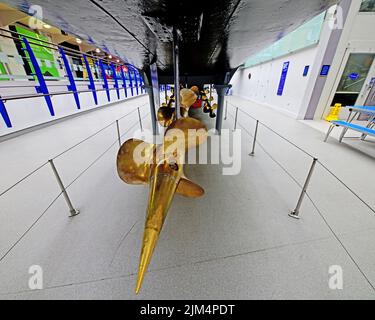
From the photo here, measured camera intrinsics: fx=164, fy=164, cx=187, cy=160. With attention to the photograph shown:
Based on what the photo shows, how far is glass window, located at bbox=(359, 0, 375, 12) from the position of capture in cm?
386

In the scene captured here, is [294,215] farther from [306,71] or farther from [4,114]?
[306,71]

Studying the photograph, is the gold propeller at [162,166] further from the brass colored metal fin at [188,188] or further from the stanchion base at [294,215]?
the stanchion base at [294,215]

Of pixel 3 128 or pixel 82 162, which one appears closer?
pixel 82 162

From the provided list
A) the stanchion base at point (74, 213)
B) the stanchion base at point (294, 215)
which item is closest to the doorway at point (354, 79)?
the stanchion base at point (294, 215)

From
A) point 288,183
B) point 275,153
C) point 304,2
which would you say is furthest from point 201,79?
point 304,2

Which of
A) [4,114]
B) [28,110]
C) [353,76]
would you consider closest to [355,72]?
[353,76]

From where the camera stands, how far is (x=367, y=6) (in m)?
3.90

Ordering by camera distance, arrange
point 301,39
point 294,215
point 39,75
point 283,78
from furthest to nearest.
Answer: point 283,78, point 301,39, point 39,75, point 294,215

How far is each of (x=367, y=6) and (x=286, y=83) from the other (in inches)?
90.3

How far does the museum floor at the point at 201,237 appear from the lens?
0.93 meters

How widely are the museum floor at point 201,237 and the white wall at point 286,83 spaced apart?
396cm
